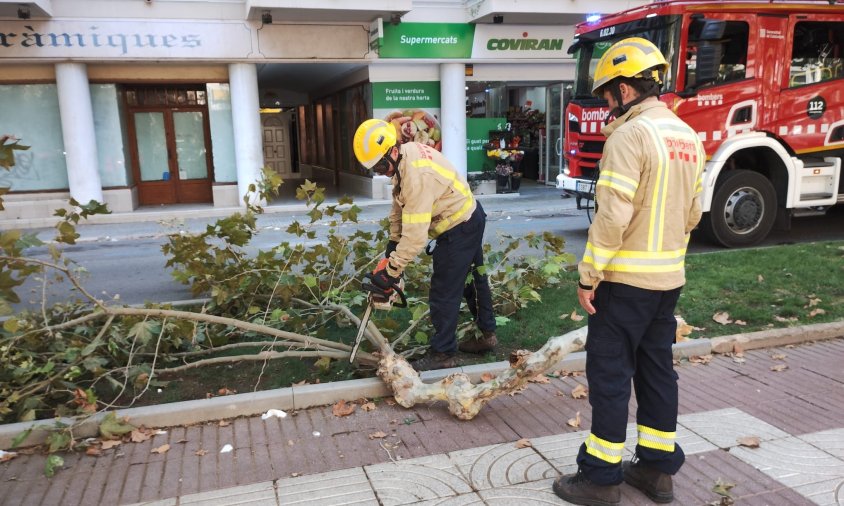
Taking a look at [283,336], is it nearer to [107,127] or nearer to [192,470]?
[192,470]

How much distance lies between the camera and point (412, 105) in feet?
54.6

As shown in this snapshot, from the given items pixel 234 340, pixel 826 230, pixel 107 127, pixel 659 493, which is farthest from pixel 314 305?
pixel 107 127

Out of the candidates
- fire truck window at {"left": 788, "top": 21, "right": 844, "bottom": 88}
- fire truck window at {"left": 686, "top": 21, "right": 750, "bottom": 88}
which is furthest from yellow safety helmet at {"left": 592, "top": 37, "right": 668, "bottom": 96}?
fire truck window at {"left": 788, "top": 21, "right": 844, "bottom": 88}

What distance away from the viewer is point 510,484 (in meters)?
3.20

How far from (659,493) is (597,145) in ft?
23.1

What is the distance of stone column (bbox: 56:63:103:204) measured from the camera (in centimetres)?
1395

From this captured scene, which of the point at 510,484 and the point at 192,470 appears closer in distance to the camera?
the point at 510,484

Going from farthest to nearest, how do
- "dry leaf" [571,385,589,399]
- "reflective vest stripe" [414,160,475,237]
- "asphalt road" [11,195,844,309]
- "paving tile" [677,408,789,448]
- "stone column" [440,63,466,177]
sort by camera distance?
1. "stone column" [440,63,466,177]
2. "asphalt road" [11,195,844,309]
3. "reflective vest stripe" [414,160,475,237]
4. "dry leaf" [571,385,589,399]
5. "paving tile" [677,408,789,448]

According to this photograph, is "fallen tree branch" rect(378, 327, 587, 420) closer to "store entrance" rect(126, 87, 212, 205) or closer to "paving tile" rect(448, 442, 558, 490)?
"paving tile" rect(448, 442, 558, 490)

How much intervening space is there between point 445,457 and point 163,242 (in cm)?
915

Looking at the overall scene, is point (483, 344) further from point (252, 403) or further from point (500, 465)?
point (252, 403)

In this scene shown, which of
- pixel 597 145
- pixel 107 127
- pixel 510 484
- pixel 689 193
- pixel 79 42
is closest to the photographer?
pixel 689 193

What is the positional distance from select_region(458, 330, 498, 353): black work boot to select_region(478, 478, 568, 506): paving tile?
5.92 feet

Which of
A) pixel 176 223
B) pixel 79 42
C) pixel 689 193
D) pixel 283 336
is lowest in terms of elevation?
pixel 283 336
